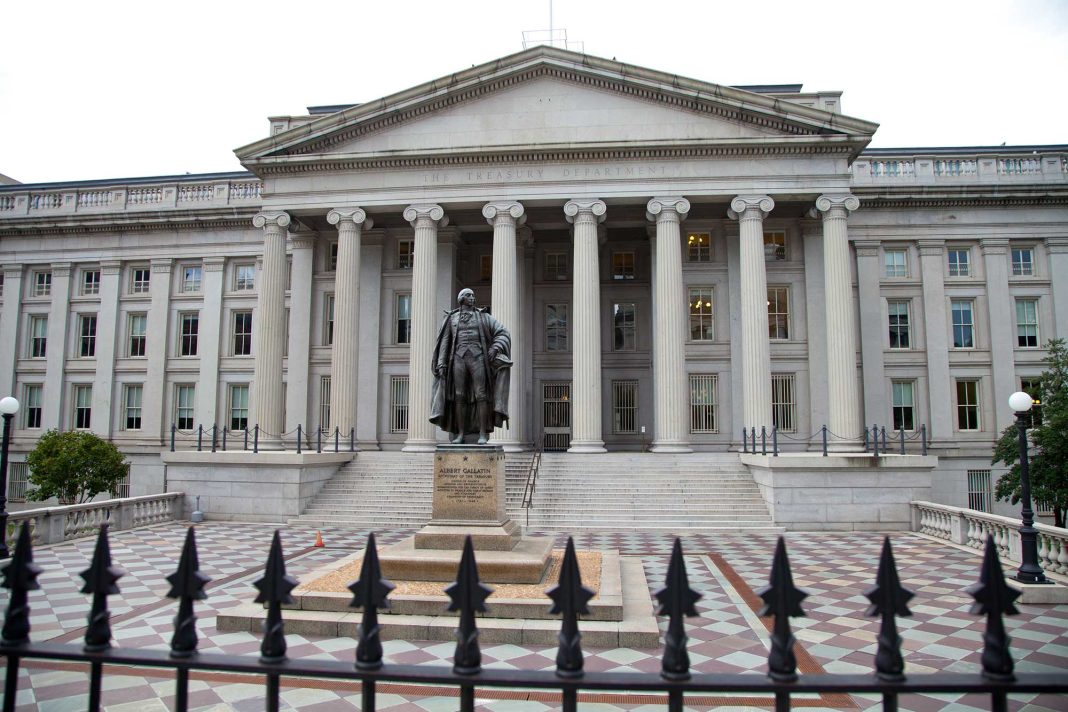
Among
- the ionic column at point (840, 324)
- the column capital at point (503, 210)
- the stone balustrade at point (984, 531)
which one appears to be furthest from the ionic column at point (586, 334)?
the stone balustrade at point (984, 531)

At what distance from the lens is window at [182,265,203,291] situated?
37.7m

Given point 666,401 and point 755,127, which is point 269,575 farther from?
point 755,127

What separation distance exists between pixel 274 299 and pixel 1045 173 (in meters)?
35.4

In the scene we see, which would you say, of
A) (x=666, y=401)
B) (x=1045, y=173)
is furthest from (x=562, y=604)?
(x=1045, y=173)

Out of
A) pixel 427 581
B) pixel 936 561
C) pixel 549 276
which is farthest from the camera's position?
pixel 549 276

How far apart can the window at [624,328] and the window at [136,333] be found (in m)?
25.0

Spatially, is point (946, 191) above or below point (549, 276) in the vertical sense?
above

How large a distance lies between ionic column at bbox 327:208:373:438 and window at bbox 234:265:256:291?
9.60 metres

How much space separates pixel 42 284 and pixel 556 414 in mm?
29488

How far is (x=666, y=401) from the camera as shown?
88.8 feet

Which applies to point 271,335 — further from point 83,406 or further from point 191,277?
point 83,406

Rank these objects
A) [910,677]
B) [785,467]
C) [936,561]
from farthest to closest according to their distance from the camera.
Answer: [785,467] → [936,561] → [910,677]

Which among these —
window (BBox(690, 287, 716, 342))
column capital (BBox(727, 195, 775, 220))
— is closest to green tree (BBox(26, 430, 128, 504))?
window (BBox(690, 287, 716, 342))

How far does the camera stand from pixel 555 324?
3578 cm
